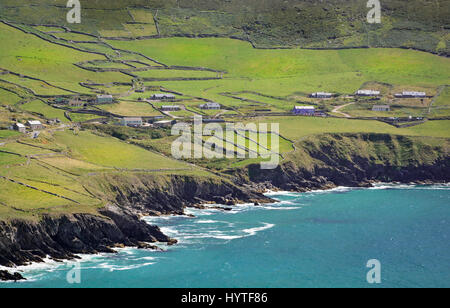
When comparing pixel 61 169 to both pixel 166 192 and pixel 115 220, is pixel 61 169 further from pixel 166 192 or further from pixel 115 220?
pixel 115 220

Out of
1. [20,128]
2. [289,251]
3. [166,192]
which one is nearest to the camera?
[289,251]

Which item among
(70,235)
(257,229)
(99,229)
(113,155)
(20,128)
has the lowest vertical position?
(257,229)

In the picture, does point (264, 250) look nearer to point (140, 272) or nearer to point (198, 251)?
point (198, 251)

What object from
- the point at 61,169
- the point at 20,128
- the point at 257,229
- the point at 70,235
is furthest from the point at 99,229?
the point at 20,128

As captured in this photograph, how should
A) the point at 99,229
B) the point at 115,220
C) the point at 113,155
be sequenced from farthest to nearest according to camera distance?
the point at 113,155, the point at 115,220, the point at 99,229

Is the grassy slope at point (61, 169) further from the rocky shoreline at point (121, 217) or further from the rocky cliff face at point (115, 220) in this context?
the rocky shoreline at point (121, 217)

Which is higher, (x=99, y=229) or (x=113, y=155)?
(x=113, y=155)

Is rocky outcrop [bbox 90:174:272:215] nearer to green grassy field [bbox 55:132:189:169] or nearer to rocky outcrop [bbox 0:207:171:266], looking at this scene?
green grassy field [bbox 55:132:189:169]
